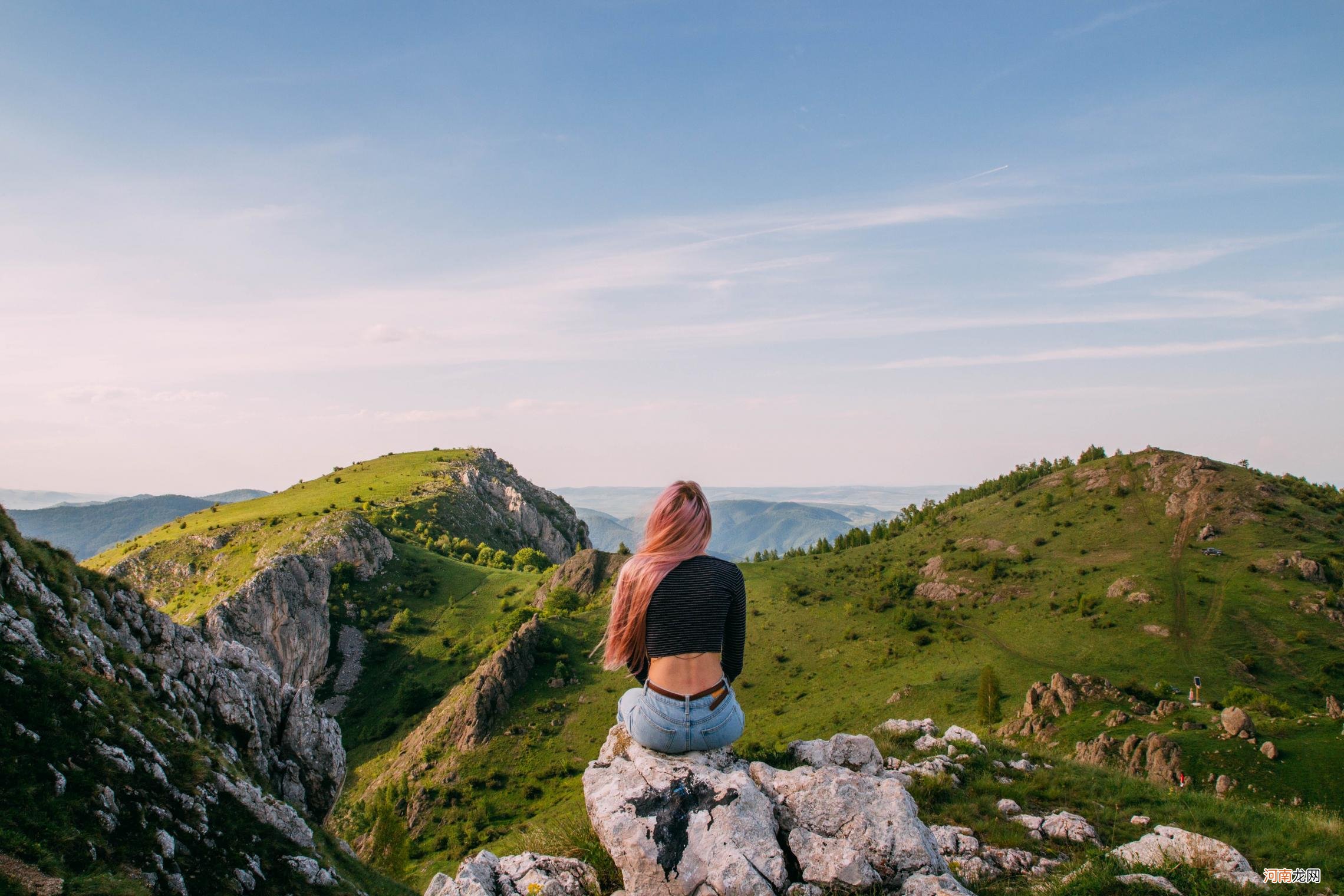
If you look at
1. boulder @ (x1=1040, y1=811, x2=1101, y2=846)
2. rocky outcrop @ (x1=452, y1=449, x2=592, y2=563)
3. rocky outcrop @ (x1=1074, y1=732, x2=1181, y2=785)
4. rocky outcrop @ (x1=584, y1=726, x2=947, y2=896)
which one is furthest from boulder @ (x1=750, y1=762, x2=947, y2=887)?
rocky outcrop @ (x1=452, y1=449, x2=592, y2=563)

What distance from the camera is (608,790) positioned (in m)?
9.62

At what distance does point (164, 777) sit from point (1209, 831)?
828 inches

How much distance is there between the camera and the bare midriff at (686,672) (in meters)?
9.60

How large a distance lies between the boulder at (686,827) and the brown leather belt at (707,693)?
1000 mm

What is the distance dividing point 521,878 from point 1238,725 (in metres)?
40.2

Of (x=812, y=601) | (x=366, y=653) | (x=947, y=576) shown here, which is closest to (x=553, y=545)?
(x=366, y=653)

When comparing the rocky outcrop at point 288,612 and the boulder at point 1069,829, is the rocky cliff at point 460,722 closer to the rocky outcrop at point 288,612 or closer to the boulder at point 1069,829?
the rocky outcrop at point 288,612

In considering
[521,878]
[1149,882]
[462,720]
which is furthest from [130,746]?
[462,720]

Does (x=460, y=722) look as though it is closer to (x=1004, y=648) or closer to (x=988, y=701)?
(x=988, y=701)

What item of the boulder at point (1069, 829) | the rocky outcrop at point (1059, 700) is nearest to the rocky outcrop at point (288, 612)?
the rocky outcrop at point (1059, 700)

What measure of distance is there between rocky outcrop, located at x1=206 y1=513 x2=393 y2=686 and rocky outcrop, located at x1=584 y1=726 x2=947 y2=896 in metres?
104

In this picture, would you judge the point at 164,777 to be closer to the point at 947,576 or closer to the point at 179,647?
the point at 179,647

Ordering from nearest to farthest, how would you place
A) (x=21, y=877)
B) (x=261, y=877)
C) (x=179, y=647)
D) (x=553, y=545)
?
(x=21, y=877)
(x=261, y=877)
(x=179, y=647)
(x=553, y=545)

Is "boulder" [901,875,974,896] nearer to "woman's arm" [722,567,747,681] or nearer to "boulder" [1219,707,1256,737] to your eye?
"woman's arm" [722,567,747,681]
